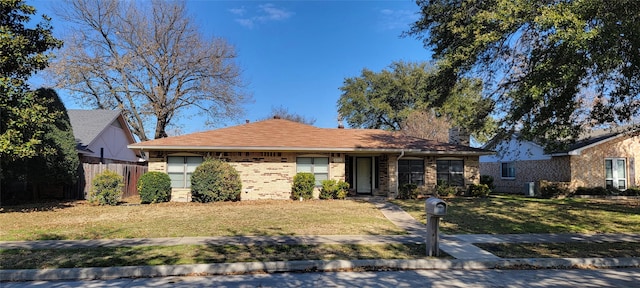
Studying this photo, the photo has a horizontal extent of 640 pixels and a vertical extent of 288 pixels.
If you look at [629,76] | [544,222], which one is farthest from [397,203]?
[629,76]

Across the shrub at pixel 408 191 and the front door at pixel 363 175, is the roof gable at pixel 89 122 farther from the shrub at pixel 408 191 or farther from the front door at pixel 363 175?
the shrub at pixel 408 191

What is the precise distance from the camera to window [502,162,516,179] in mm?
25953

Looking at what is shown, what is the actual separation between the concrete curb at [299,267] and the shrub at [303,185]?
10268 mm

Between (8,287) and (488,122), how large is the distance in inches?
632

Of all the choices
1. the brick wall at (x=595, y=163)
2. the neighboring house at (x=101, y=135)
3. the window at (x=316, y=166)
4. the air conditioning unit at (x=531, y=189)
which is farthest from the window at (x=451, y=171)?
the neighboring house at (x=101, y=135)

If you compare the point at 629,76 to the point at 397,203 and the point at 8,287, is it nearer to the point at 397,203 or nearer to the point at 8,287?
the point at 397,203

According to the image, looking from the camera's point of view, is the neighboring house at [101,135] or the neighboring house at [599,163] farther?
the neighboring house at [101,135]

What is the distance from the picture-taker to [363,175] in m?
20.0

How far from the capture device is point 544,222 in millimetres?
11375

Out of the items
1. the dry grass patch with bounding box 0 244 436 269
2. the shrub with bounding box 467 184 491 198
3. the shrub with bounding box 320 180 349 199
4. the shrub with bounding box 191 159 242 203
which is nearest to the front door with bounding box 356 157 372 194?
the shrub with bounding box 320 180 349 199

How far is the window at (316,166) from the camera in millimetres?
18083

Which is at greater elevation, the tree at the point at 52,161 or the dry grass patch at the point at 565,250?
the tree at the point at 52,161

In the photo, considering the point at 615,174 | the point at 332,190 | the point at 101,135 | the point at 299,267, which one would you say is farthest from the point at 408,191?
the point at 101,135

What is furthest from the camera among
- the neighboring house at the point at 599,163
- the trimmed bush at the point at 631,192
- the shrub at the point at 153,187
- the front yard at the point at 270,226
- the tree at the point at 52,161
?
the neighboring house at the point at 599,163
